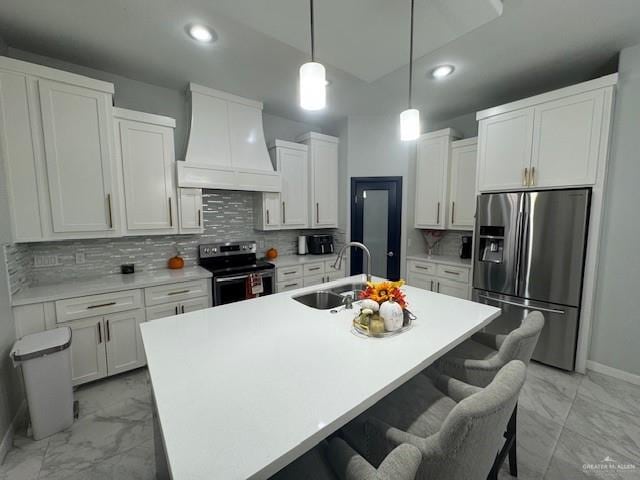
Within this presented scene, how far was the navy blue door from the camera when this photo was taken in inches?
153

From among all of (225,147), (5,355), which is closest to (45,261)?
(5,355)

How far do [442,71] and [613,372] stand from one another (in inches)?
123

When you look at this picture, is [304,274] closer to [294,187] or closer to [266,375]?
[294,187]

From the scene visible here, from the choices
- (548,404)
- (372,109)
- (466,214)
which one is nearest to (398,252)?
(466,214)

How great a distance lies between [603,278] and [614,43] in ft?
6.31

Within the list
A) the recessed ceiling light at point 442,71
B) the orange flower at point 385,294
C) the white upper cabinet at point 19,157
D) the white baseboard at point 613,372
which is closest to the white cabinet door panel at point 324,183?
the recessed ceiling light at point 442,71

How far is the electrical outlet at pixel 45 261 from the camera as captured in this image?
239cm

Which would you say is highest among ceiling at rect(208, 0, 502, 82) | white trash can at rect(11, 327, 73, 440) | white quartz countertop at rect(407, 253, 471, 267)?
ceiling at rect(208, 0, 502, 82)

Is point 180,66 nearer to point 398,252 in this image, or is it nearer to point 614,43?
point 398,252

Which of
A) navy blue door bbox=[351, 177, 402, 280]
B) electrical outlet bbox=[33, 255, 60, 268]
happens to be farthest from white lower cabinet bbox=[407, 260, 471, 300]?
A: electrical outlet bbox=[33, 255, 60, 268]

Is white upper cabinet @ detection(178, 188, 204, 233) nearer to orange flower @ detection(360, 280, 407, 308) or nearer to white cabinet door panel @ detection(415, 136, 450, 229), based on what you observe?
orange flower @ detection(360, 280, 407, 308)

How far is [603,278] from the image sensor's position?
95.3 inches

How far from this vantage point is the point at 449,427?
29.7 inches

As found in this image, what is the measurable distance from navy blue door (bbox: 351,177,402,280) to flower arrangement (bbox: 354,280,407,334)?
2502 mm
